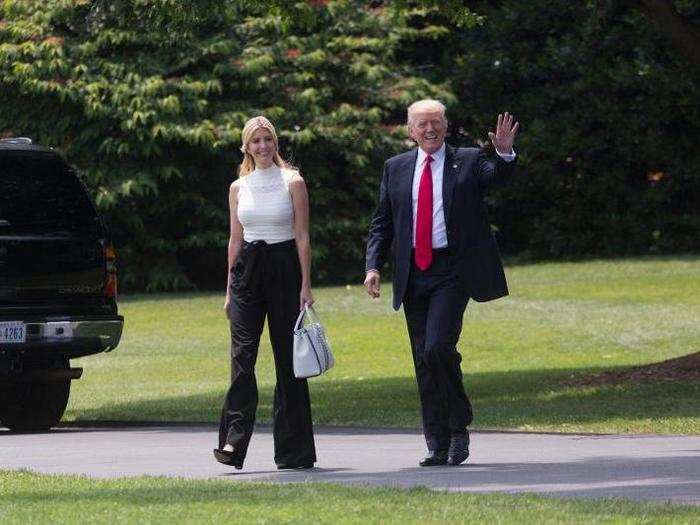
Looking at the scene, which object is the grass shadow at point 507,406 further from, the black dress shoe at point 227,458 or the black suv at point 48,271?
the black dress shoe at point 227,458

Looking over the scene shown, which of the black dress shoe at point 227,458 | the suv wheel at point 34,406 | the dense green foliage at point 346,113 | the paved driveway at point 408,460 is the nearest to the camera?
the paved driveway at point 408,460

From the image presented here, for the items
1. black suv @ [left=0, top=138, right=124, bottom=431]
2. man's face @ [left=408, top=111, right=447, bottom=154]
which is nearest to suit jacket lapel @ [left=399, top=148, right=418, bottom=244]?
man's face @ [left=408, top=111, right=447, bottom=154]

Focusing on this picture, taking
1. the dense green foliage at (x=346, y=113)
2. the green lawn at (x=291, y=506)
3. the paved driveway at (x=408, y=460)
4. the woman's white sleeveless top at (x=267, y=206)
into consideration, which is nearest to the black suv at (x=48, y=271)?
the paved driveway at (x=408, y=460)

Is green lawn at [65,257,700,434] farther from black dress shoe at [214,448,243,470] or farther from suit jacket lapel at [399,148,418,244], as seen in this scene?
black dress shoe at [214,448,243,470]

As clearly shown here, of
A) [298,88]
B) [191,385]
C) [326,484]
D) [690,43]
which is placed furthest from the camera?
[298,88]

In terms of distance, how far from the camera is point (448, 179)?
10586mm

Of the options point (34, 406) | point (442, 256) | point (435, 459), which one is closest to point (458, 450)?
point (435, 459)

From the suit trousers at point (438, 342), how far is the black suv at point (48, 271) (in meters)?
3.43

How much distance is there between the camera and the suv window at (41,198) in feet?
43.3

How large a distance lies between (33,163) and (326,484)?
4.99m

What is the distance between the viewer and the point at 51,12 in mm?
29500

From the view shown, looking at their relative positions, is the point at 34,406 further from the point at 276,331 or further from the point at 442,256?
the point at 442,256

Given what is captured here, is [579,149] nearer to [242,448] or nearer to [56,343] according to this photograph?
[56,343]

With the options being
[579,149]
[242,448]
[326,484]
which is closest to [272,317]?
[242,448]
